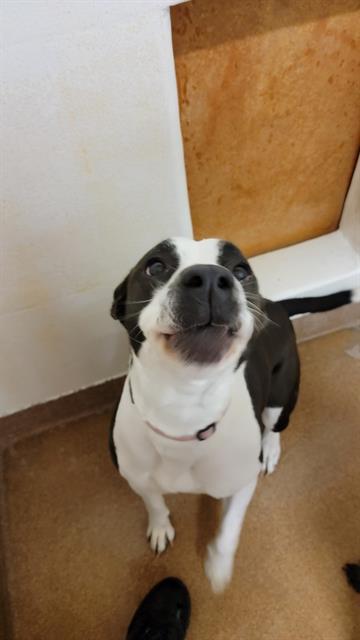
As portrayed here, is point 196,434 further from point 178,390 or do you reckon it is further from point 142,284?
point 142,284

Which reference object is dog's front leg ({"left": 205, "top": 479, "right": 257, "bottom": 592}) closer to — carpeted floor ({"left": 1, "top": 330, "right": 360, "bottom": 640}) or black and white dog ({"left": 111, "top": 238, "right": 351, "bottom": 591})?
black and white dog ({"left": 111, "top": 238, "right": 351, "bottom": 591})

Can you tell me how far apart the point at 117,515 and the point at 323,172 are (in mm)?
1379

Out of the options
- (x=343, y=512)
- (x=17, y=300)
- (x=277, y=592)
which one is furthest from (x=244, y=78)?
(x=277, y=592)

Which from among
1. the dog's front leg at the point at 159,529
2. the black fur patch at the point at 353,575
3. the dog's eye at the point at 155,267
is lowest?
the black fur patch at the point at 353,575

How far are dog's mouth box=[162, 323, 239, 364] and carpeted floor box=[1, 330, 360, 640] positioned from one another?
99 cm

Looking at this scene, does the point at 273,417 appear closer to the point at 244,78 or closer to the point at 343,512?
the point at 343,512

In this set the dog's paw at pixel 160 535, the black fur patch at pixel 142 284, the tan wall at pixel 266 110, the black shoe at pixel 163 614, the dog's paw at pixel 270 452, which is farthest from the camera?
the dog's paw at pixel 270 452

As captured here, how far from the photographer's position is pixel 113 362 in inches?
70.3

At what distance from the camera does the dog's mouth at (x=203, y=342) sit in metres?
0.80

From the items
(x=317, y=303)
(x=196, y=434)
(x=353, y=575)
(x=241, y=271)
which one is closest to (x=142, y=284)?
(x=241, y=271)

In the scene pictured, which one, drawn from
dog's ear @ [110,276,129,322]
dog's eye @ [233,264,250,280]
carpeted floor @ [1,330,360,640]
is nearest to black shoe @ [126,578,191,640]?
carpeted floor @ [1,330,360,640]

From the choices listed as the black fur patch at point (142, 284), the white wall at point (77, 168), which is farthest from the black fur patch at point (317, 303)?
the black fur patch at point (142, 284)

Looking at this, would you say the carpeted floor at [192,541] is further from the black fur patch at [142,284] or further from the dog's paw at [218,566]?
the black fur patch at [142,284]

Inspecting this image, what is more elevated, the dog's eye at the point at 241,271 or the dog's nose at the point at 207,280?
the dog's nose at the point at 207,280
